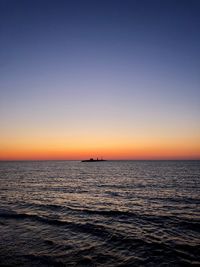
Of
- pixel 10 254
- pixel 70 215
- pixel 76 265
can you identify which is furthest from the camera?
pixel 70 215

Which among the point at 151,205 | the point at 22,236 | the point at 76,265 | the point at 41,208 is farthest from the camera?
the point at 151,205

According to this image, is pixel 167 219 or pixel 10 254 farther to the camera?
pixel 167 219

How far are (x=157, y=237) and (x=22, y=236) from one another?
335 inches

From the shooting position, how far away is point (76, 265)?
1029 centimetres

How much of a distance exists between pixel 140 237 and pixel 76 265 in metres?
5.53

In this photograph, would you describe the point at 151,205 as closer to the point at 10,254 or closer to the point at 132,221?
the point at 132,221

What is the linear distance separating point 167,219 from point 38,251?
11418mm

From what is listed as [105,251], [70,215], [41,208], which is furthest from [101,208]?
[105,251]

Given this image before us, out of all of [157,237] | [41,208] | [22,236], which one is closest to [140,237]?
[157,237]

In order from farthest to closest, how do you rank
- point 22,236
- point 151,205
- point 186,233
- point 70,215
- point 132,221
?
point 151,205, point 70,215, point 132,221, point 186,233, point 22,236

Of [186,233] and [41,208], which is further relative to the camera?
[41,208]

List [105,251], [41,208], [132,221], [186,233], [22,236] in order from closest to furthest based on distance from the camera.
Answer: [105,251] < [22,236] < [186,233] < [132,221] < [41,208]

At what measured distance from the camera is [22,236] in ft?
46.4

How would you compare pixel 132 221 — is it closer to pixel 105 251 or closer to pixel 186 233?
pixel 186 233
